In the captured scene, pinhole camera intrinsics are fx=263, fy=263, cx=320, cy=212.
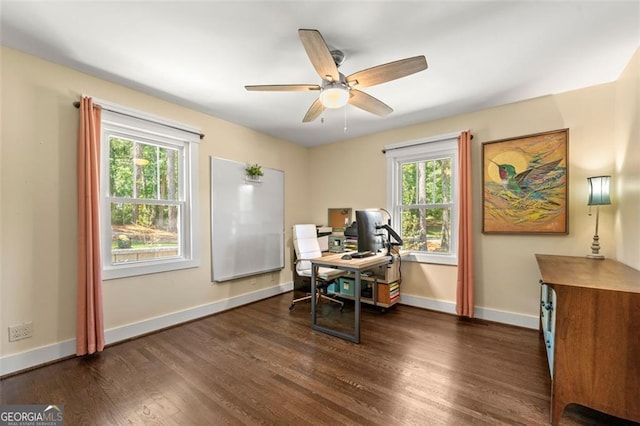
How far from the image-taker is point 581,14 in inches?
66.2

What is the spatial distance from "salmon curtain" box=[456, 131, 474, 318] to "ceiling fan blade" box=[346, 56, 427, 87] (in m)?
1.76

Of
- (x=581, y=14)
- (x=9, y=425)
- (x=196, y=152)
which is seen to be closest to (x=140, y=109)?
(x=196, y=152)

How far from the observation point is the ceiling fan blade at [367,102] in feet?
7.26

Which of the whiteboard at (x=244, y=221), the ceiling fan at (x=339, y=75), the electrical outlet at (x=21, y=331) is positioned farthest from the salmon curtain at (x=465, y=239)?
the electrical outlet at (x=21, y=331)

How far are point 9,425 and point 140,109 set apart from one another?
267cm

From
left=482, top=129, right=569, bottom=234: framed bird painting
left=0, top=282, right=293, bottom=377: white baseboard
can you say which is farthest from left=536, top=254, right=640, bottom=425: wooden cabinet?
left=0, top=282, right=293, bottom=377: white baseboard

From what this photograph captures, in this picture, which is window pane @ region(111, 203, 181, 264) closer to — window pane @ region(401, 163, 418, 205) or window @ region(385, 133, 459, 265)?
window @ region(385, 133, 459, 265)

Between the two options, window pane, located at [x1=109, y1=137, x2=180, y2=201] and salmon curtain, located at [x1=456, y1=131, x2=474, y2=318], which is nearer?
window pane, located at [x1=109, y1=137, x2=180, y2=201]

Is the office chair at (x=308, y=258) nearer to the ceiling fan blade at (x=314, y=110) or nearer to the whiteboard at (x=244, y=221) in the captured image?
the whiteboard at (x=244, y=221)

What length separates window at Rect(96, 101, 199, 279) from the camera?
263cm

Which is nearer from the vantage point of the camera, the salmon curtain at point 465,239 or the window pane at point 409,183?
the salmon curtain at point 465,239

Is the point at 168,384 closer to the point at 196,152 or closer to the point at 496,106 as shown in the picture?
the point at 196,152

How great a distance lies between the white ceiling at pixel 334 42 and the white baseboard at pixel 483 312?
243 centimetres

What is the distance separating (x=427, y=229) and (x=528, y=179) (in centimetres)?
128
